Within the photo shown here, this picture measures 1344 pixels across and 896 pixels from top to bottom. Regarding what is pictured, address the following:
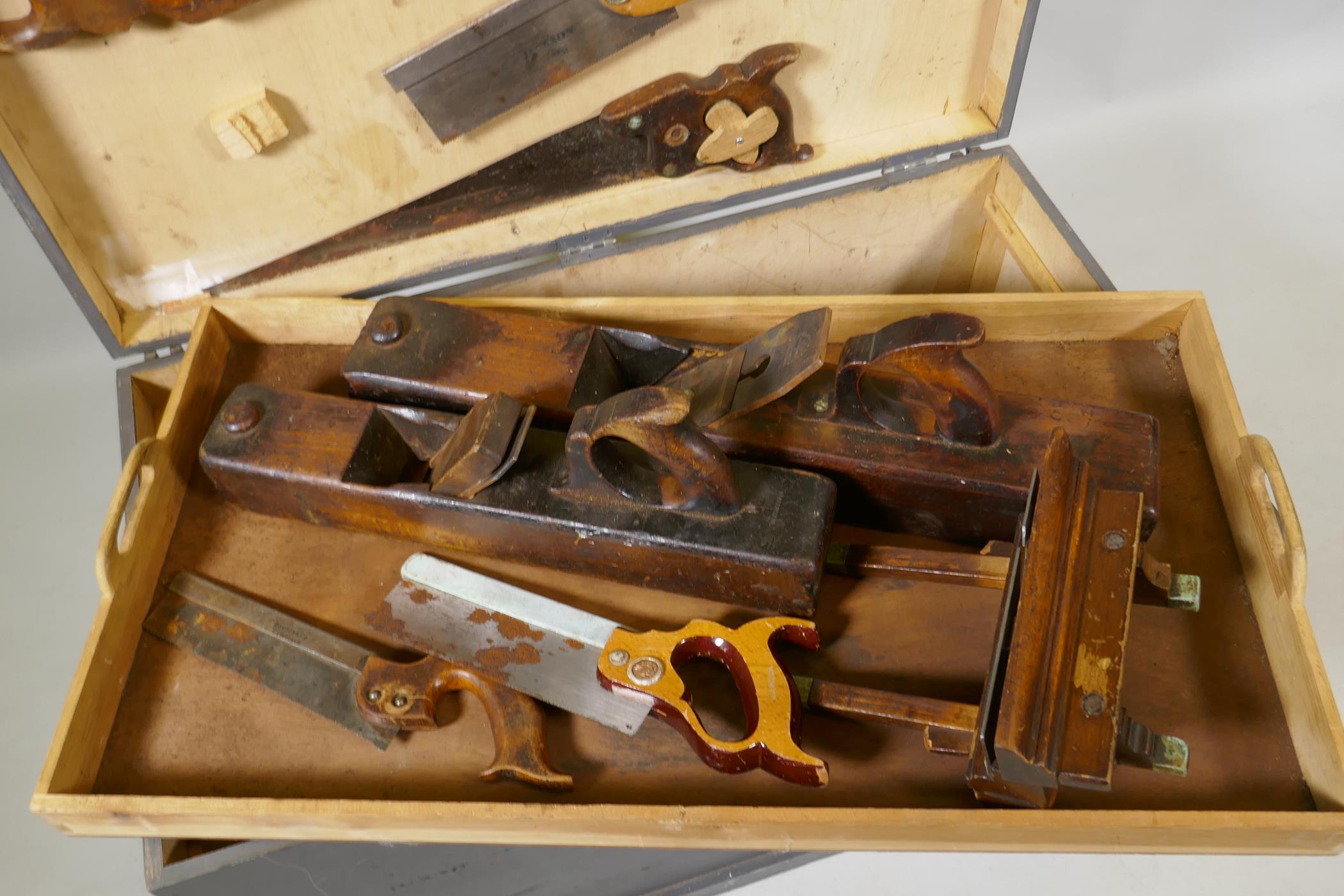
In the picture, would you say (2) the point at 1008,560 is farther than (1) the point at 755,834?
Yes

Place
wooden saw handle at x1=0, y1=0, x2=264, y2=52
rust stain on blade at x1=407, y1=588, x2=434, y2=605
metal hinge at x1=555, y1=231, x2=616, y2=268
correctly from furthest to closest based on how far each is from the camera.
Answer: metal hinge at x1=555, y1=231, x2=616, y2=268 < rust stain on blade at x1=407, y1=588, x2=434, y2=605 < wooden saw handle at x1=0, y1=0, x2=264, y2=52

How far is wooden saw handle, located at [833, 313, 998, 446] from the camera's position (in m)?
A: 1.16

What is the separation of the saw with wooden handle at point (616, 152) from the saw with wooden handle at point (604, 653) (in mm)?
597

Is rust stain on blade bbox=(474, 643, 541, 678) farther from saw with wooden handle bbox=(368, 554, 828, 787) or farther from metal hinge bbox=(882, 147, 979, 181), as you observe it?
metal hinge bbox=(882, 147, 979, 181)

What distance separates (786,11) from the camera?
5.09ft

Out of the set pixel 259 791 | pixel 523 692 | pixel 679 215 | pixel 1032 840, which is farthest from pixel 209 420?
pixel 1032 840

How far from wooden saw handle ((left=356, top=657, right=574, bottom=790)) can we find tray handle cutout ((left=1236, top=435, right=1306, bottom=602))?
0.88 metres

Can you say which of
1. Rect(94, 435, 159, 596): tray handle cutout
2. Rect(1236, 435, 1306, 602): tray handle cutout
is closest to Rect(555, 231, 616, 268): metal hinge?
Rect(94, 435, 159, 596): tray handle cutout

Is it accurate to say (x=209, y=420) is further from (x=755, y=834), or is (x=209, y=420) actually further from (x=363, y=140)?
(x=755, y=834)

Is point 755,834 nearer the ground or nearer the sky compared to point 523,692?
nearer the ground

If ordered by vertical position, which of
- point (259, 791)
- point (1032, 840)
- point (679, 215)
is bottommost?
point (1032, 840)

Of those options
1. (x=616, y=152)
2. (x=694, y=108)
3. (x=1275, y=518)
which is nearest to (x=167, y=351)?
(x=616, y=152)

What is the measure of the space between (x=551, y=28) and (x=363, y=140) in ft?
1.07

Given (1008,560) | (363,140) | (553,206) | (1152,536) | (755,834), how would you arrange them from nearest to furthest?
1. (755,834)
2. (1008,560)
3. (1152,536)
4. (363,140)
5. (553,206)
